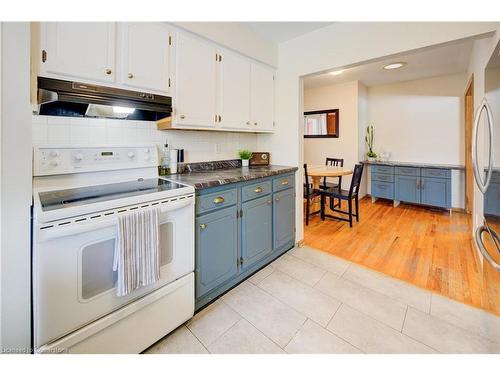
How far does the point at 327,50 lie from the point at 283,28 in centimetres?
49

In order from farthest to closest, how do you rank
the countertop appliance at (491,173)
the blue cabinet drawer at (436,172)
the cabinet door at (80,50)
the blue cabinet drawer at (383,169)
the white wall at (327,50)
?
1. the blue cabinet drawer at (383,169)
2. the blue cabinet drawer at (436,172)
3. the white wall at (327,50)
4. the countertop appliance at (491,173)
5. the cabinet door at (80,50)

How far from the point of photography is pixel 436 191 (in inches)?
161

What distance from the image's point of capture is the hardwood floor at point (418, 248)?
6.40 feet

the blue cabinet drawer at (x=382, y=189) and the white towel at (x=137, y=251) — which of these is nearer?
the white towel at (x=137, y=251)

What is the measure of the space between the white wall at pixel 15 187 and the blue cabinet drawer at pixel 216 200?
0.88 meters

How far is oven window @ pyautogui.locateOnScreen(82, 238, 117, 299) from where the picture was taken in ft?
3.69

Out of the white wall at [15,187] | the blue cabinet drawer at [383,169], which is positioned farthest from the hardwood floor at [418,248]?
the white wall at [15,187]

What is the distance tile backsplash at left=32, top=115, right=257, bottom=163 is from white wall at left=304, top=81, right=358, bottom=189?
112 inches

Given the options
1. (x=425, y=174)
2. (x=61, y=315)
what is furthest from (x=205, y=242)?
(x=425, y=174)

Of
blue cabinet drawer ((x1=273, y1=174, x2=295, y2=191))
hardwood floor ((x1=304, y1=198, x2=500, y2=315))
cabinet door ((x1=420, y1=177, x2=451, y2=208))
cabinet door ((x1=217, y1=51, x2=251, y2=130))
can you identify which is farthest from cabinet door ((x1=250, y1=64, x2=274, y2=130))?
cabinet door ((x1=420, y1=177, x2=451, y2=208))

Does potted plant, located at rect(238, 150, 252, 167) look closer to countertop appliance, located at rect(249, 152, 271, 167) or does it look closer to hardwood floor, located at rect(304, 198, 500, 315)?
countertop appliance, located at rect(249, 152, 271, 167)

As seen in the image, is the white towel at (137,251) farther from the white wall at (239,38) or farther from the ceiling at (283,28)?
the ceiling at (283,28)
